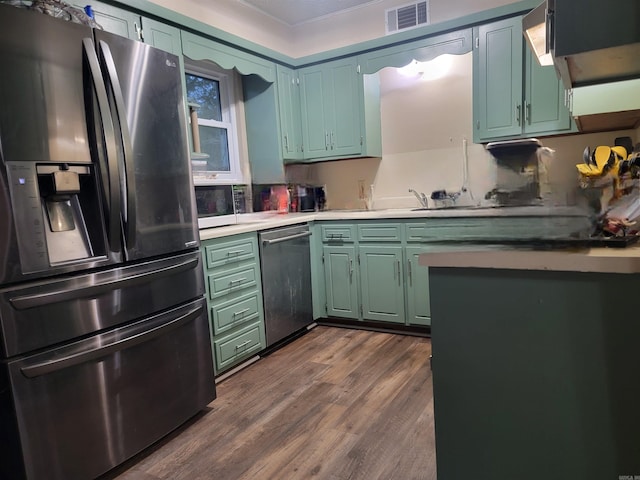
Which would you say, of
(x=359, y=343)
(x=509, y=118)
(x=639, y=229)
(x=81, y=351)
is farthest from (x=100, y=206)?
(x=509, y=118)

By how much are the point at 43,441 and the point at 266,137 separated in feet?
8.81

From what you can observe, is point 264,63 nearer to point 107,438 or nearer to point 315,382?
point 315,382

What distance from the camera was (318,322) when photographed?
11.5 ft

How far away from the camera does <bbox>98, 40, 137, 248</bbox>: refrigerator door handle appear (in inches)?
64.1

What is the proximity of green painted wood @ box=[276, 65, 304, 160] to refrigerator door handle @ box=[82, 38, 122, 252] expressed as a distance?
2.02 m

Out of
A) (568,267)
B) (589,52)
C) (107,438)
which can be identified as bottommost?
(107,438)

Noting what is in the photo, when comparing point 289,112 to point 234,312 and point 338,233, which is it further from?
point 234,312

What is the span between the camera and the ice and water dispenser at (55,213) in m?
1.41

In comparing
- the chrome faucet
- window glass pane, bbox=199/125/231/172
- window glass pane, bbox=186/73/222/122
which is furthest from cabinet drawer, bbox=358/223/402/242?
window glass pane, bbox=186/73/222/122

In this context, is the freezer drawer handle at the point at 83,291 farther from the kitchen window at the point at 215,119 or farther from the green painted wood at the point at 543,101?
the green painted wood at the point at 543,101

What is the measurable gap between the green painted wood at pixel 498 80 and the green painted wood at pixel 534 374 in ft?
7.50

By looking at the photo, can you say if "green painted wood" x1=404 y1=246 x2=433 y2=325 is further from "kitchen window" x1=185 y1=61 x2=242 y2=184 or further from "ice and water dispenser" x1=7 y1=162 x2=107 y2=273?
"ice and water dispenser" x1=7 y1=162 x2=107 y2=273

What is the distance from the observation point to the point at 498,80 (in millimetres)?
2934

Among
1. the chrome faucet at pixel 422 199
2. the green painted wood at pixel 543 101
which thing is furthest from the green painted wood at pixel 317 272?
the green painted wood at pixel 543 101
